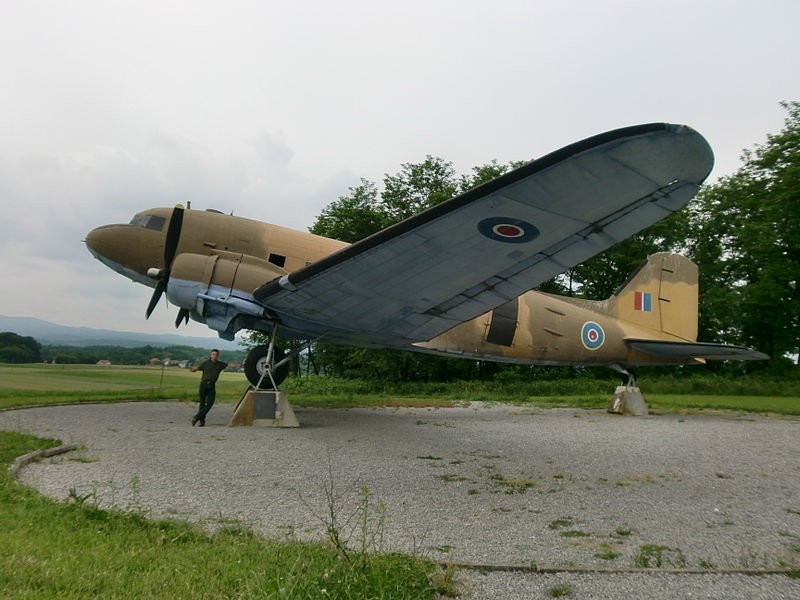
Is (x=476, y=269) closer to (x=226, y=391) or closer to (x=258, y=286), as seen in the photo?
(x=258, y=286)

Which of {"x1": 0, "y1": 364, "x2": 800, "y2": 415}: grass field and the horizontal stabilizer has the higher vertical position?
the horizontal stabilizer

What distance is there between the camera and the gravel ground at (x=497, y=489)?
3.68 m

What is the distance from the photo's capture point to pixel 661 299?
15875 millimetres

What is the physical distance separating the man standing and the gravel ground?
0.99 feet

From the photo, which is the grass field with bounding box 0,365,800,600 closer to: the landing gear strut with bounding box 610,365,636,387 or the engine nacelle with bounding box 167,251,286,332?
the engine nacelle with bounding box 167,251,286,332

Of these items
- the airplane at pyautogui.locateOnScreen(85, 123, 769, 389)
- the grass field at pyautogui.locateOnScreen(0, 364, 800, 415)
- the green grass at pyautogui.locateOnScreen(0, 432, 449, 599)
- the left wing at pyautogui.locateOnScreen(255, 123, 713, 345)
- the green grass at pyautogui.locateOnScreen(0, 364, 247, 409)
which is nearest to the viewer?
the green grass at pyautogui.locateOnScreen(0, 432, 449, 599)

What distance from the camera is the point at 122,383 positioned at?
18.0 meters

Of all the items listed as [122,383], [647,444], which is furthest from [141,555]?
[122,383]

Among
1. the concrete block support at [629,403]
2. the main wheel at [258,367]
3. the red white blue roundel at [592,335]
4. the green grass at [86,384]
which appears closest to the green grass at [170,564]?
the main wheel at [258,367]

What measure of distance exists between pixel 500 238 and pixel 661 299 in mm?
11176

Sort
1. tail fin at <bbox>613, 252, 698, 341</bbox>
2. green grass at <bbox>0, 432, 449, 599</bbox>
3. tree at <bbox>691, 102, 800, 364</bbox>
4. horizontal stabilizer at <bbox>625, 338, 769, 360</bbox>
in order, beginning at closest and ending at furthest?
green grass at <bbox>0, 432, 449, 599</bbox>, horizontal stabilizer at <bbox>625, 338, 769, 360</bbox>, tail fin at <bbox>613, 252, 698, 341</bbox>, tree at <bbox>691, 102, 800, 364</bbox>

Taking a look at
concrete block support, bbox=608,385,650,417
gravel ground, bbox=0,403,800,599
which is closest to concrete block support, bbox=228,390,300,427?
gravel ground, bbox=0,403,800,599

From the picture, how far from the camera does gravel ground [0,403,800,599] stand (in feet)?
12.1

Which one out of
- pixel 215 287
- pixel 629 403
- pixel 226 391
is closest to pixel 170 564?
pixel 215 287
